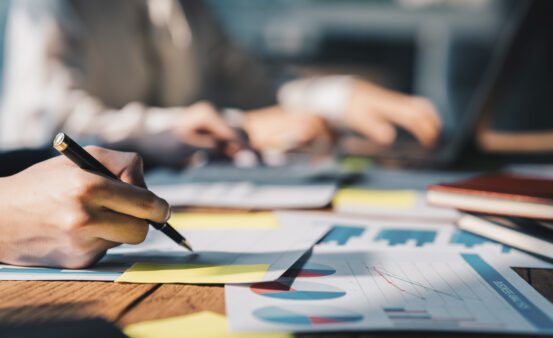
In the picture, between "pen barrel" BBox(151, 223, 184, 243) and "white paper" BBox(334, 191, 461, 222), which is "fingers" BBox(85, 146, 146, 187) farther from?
"white paper" BBox(334, 191, 461, 222)

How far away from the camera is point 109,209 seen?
331 mm

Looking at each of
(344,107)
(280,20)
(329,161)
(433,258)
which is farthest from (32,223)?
(280,20)

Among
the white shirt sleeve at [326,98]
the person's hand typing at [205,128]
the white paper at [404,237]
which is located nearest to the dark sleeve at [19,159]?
the white paper at [404,237]

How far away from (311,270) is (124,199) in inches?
5.0

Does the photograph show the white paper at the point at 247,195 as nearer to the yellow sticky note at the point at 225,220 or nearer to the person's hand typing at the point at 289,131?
the yellow sticky note at the point at 225,220

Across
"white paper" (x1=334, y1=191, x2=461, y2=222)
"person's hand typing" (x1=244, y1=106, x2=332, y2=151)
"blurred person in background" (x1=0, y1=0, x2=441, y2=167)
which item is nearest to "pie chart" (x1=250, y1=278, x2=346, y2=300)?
"white paper" (x1=334, y1=191, x2=461, y2=222)

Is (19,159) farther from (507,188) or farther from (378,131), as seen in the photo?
(378,131)

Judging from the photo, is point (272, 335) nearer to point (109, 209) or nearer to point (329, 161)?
point (109, 209)

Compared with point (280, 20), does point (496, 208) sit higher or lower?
lower

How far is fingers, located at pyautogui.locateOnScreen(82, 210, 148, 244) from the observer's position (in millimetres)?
326

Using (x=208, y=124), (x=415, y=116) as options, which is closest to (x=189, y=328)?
(x=208, y=124)

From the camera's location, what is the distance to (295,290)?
1.01 feet

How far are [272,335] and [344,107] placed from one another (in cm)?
115

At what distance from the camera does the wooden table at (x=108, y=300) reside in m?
Answer: 0.27
